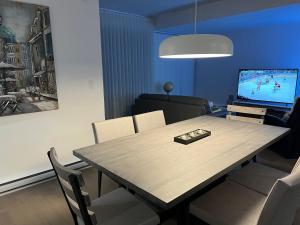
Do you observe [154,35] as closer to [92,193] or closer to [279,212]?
[92,193]

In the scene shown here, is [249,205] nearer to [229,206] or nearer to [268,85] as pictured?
[229,206]

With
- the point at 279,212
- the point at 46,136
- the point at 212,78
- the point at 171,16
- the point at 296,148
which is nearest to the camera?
the point at 279,212

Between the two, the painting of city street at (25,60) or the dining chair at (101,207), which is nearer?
the dining chair at (101,207)

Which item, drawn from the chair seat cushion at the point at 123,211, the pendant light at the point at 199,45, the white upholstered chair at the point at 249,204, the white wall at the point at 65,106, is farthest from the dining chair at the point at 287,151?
the white wall at the point at 65,106

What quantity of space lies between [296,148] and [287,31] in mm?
3036

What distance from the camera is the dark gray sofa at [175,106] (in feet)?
10.4

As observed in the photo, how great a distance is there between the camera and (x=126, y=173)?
1257 millimetres

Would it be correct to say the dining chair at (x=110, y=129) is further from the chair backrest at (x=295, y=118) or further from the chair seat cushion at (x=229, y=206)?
the chair backrest at (x=295, y=118)

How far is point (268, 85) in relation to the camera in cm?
441

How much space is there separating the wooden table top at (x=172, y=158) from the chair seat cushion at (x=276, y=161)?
30 centimetres

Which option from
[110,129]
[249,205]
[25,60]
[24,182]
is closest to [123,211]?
[249,205]

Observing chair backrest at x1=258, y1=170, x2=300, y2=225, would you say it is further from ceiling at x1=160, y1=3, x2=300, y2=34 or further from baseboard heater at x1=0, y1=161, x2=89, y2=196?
ceiling at x1=160, y1=3, x2=300, y2=34

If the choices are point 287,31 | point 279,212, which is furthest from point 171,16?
point 279,212

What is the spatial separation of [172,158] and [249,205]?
1.82 ft
